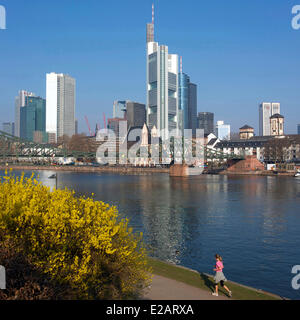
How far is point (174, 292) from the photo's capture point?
1490cm

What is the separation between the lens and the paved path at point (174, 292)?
47.1 feet

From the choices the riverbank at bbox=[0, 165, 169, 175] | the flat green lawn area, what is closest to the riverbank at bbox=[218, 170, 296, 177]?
the riverbank at bbox=[0, 165, 169, 175]

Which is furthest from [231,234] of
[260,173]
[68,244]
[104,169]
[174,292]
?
[104,169]

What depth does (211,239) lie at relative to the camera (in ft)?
109

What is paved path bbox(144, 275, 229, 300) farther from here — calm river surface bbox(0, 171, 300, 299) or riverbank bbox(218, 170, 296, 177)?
riverbank bbox(218, 170, 296, 177)

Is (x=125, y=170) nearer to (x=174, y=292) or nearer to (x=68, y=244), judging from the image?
(x=174, y=292)

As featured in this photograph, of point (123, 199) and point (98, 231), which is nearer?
point (98, 231)

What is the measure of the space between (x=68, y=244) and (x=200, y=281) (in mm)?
8149

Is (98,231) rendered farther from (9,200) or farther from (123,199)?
(123,199)

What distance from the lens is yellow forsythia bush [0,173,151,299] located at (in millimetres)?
11695

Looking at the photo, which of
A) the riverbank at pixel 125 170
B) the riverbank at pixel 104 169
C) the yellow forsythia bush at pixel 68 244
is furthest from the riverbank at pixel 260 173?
the yellow forsythia bush at pixel 68 244
